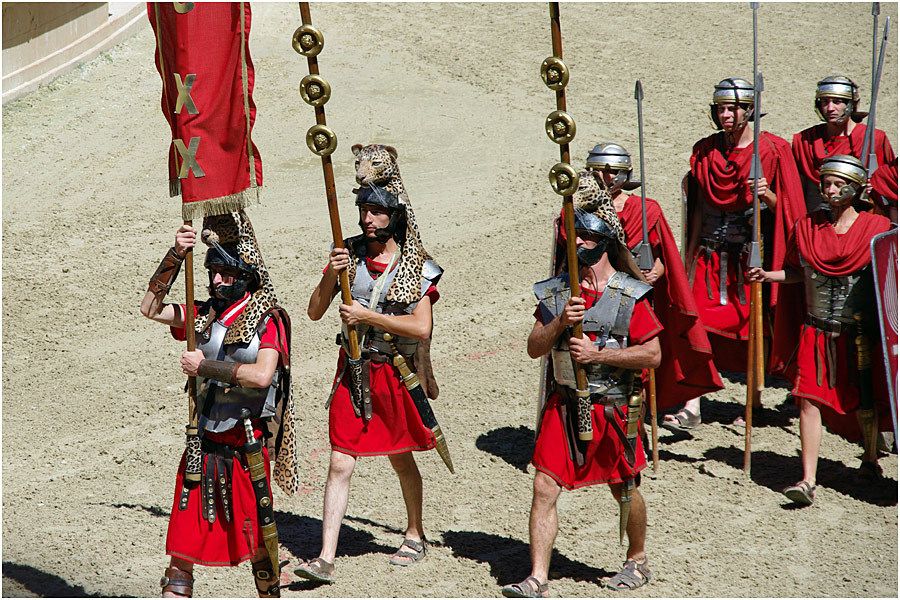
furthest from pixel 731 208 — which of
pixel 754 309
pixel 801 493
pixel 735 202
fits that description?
pixel 801 493

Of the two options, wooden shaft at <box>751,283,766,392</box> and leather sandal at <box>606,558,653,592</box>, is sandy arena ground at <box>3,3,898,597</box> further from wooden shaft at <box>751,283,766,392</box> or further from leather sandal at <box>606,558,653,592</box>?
wooden shaft at <box>751,283,766,392</box>

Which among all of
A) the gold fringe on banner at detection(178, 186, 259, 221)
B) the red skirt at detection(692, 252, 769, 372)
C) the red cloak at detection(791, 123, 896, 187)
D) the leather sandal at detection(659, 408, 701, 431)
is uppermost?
the gold fringe on banner at detection(178, 186, 259, 221)

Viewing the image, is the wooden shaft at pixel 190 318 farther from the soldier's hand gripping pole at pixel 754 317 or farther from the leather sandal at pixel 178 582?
the soldier's hand gripping pole at pixel 754 317

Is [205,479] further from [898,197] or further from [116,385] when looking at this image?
[898,197]

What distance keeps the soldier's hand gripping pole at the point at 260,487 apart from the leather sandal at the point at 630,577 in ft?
6.28

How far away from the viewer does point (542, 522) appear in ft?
23.2

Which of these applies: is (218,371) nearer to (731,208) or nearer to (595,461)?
(595,461)

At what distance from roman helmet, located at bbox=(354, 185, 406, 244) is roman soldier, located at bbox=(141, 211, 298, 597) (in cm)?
83

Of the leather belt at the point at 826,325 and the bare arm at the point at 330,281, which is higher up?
the bare arm at the point at 330,281

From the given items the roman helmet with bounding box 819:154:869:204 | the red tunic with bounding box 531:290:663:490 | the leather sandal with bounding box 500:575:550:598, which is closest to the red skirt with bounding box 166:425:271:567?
the leather sandal with bounding box 500:575:550:598

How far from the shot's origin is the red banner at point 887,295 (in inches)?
321

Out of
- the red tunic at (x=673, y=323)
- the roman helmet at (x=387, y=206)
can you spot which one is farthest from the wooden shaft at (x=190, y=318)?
the red tunic at (x=673, y=323)

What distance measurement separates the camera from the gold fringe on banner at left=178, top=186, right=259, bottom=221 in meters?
6.55

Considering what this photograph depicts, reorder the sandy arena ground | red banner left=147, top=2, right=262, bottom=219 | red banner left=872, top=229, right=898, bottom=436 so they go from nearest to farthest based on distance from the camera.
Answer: red banner left=147, top=2, right=262, bottom=219 < the sandy arena ground < red banner left=872, top=229, right=898, bottom=436
